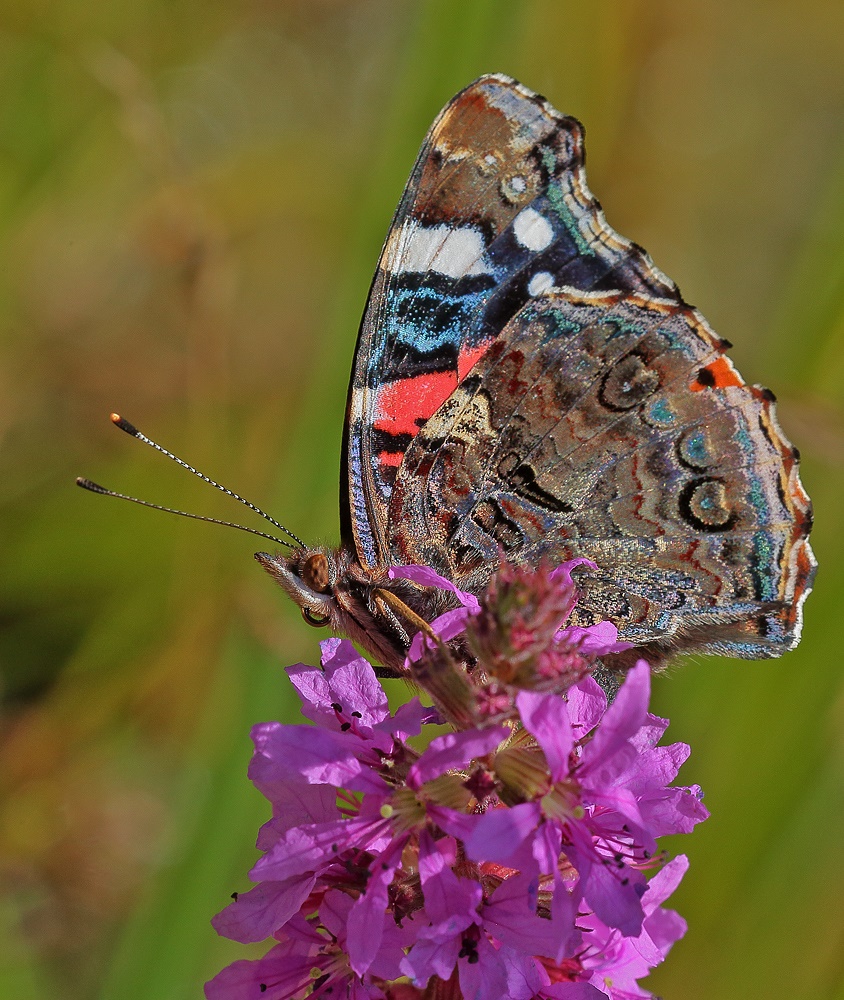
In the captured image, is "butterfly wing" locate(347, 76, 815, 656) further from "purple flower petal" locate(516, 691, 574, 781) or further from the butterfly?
"purple flower petal" locate(516, 691, 574, 781)

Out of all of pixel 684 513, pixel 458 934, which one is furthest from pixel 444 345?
pixel 458 934

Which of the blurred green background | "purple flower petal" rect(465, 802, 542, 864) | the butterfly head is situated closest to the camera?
"purple flower petal" rect(465, 802, 542, 864)

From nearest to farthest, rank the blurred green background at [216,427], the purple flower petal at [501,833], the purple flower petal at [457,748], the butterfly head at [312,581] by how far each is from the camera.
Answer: the purple flower petal at [501,833] → the purple flower petal at [457,748] → the butterfly head at [312,581] → the blurred green background at [216,427]

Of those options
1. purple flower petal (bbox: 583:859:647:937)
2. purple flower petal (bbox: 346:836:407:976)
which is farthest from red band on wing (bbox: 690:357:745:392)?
purple flower petal (bbox: 346:836:407:976)

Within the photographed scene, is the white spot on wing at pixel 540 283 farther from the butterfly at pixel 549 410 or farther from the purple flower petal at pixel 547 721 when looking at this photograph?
the purple flower petal at pixel 547 721

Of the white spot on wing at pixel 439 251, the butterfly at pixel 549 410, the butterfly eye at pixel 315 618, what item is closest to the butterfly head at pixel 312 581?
the butterfly eye at pixel 315 618

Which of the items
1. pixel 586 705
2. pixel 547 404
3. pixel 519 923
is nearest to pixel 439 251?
pixel 547 404
